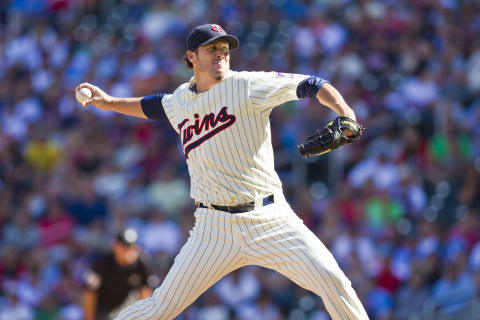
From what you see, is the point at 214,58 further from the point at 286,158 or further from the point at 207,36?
the point at 286,158

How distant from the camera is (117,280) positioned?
24.4ft

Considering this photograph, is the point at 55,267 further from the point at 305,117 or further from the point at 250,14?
the point at 250,14

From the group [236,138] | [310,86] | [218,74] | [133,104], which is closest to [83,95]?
[133,104]

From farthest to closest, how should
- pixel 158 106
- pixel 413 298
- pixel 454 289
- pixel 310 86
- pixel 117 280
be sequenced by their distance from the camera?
pixel 413 298 < pixel 454 289 < pixel 117 280 < pixel 158 106 < pixel 310 86

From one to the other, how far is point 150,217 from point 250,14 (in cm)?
351

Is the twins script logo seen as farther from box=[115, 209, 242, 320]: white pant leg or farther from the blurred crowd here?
the blurred crowd

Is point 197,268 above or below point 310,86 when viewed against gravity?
below

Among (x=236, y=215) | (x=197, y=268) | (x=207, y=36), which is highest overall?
(x=207, y=36)

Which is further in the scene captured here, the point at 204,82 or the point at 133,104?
the point at 133,104

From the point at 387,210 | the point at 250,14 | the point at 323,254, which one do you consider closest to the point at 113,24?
the point at 250,14

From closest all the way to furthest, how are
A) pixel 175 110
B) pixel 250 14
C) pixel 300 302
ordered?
1. pixel 175 110
2. pixel 300 302
3. pixel 250 14

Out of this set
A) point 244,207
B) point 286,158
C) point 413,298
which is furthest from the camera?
point 286,158

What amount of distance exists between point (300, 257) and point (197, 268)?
577 millimetres

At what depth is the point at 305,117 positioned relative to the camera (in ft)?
31.4
